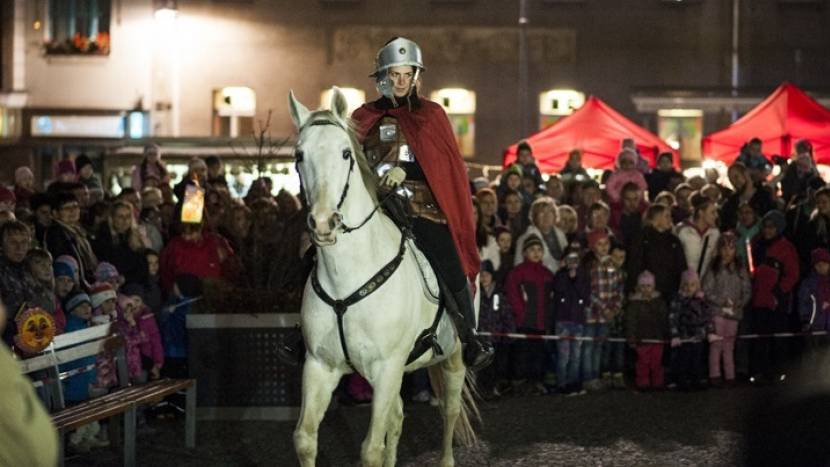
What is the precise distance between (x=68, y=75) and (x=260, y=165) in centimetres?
1969

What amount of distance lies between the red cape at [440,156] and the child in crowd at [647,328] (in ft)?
19.0

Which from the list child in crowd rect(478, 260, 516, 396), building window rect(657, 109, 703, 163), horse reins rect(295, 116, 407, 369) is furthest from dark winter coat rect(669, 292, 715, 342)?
building window rect(657, 109, 703, 163)

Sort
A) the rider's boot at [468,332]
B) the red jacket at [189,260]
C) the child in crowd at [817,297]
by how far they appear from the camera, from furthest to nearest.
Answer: the child in crowd at [817,297], the red jacket at [189,260], the rider's boot at [468,332]

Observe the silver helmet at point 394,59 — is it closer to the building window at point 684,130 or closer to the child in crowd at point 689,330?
the child in crowd at point 689,330

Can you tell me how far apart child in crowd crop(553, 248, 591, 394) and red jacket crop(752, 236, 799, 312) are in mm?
2071

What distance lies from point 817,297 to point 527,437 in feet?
15.8

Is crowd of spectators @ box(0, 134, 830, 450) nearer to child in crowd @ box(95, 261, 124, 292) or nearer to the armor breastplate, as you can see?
child in crowd @ box(95, 261, 124, 292)

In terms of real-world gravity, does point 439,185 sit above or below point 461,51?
below

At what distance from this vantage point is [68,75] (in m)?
32.0

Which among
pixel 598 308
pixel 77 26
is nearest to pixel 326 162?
pixel 598 308

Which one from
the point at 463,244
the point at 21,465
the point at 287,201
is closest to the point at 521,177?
the point at 287,201

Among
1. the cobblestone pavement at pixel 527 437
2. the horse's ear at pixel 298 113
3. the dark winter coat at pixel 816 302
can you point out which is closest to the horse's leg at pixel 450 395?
the cobblestone pavement at pixel 527 437

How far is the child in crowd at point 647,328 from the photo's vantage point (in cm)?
1429

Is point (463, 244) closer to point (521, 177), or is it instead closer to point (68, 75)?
point (521, 177)
